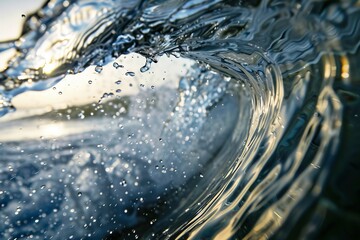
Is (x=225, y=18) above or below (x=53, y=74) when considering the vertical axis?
above

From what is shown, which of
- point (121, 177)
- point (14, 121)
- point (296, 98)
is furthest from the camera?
point (14, 121)

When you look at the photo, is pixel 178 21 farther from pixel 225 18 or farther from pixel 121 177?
pixel 121 177

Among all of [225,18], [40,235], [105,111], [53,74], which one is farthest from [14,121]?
[225,18]

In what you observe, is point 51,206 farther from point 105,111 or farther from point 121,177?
point 105,111

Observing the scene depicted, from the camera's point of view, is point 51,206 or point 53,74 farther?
point 51,206

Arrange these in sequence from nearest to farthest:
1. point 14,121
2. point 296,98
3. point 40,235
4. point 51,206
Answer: point 296,98
point 40,235
point 51,206
point 14,121

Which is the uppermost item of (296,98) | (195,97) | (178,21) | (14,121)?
(178,21)
